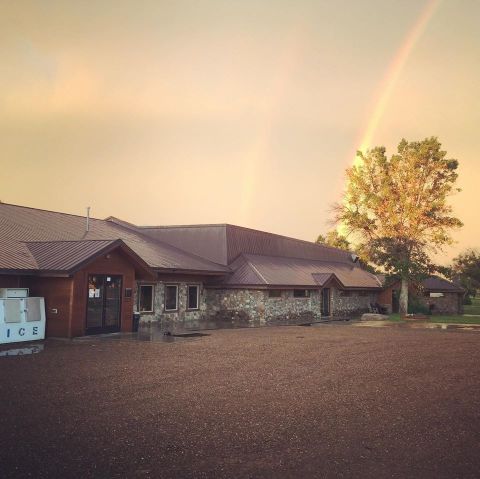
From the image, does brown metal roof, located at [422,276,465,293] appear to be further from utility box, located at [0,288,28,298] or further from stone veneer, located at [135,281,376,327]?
utility box, located at [0,288,28,298]

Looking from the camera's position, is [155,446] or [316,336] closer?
[155,446]

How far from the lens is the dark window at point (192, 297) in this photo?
29375 mm

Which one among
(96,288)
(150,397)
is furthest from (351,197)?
(150,397)

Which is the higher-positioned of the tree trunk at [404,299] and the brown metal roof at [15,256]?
the brown metal roof at [15,256]

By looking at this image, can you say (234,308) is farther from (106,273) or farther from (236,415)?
(236,415)

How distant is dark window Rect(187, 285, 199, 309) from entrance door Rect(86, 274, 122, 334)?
8202 mm

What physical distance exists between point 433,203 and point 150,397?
3424 cm

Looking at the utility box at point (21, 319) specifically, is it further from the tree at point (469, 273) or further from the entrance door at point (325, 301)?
the tree at point (469, 273)

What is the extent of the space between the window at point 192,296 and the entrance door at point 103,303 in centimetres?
818

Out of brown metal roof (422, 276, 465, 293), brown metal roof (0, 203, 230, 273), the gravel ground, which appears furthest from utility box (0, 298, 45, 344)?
brown metal roof (422, 276, 465, 293)

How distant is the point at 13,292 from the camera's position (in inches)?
716

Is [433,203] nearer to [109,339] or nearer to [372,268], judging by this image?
[372,268]

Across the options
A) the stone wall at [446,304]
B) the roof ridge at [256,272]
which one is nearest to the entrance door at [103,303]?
the roof ridge at [256,272]

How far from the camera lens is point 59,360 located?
13430 millimetres
